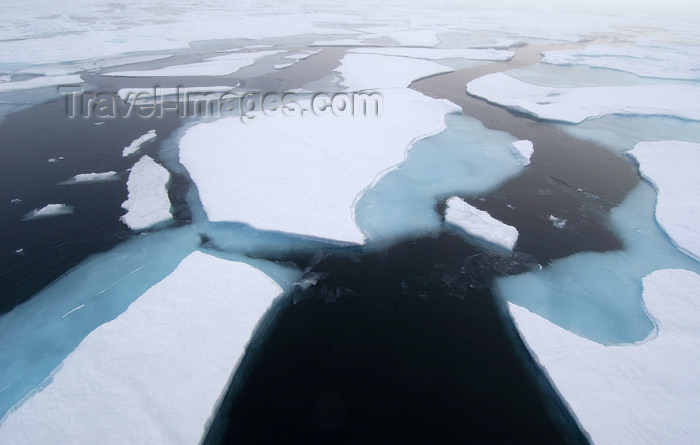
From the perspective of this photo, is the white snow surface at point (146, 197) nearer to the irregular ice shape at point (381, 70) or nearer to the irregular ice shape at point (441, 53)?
the irregular ice shape at point (381, 70)

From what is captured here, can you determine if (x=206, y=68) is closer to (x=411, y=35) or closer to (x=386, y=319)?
(x=411, y=35)

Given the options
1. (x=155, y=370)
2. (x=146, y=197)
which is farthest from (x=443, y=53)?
(x=155, y=370)

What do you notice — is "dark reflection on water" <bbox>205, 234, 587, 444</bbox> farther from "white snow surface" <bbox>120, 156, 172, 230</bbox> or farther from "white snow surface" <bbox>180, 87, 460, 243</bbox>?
"white snow surface" <bbox>120, 156, 172, 230</bbox>

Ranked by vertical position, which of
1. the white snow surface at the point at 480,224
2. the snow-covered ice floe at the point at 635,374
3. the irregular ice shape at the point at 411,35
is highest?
the irregular ice shape at the point at 411,35

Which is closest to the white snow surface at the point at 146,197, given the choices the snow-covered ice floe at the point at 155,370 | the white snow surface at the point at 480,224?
the snow-covered ice floe at the point at 155,370

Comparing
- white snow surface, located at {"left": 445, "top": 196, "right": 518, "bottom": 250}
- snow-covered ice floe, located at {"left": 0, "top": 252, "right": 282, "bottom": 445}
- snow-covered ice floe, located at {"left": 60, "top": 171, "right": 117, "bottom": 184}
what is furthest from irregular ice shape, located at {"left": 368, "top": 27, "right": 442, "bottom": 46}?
snow-covered ice floe, located at {"left": 0, "top": 252, "right": 282, "bottom": 445}
